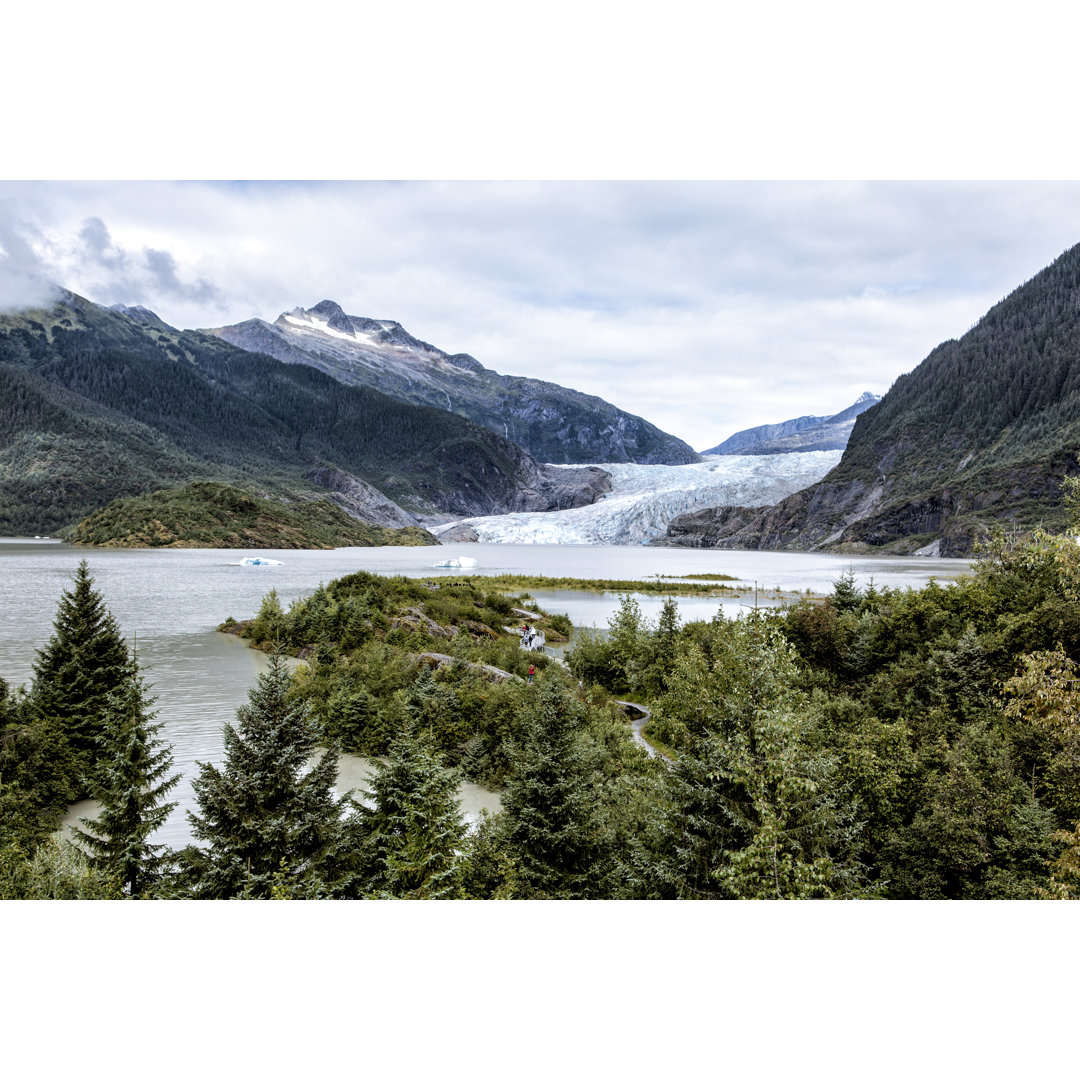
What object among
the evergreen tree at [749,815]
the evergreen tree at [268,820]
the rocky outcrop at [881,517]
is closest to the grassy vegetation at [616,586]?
the evergreen tree at [749,815]

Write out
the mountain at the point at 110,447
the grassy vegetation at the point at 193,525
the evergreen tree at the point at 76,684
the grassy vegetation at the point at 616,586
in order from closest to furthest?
1. the evergreen tree at the point at 76,684
2. the grassy vegetation at the point at 193,525
3. the grassy vegetation at the point at 616,586
4. the mountain at the point at 110,447

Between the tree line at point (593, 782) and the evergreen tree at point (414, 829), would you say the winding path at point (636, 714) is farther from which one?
the evergreen tree at point (414, 829)

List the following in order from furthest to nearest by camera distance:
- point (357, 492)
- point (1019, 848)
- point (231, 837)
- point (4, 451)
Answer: point (357, 492) < point (4, 451) < point (1019, 848) < point (231, 837)

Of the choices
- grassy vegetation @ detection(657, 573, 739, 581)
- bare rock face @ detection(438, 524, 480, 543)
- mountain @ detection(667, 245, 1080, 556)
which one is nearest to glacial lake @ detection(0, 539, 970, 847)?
grassy vegetation @ detection(657, 573, 739, 581)

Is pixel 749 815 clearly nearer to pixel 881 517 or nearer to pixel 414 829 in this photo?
pixel 414 829
